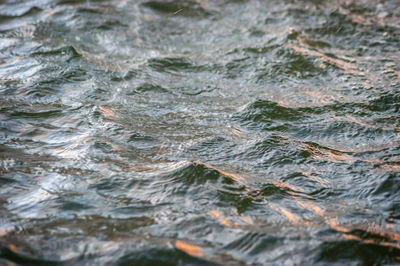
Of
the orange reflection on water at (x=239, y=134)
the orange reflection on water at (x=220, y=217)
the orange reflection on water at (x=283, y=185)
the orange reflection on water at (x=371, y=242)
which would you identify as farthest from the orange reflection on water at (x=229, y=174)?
the orange reflection on water at (x=371, y=242)

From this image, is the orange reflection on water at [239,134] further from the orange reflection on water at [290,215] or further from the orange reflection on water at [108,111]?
the orange reflection on water at [108,111]

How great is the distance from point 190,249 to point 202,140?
46.0 inches

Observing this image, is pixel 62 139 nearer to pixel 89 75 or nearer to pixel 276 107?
pixel 89 75

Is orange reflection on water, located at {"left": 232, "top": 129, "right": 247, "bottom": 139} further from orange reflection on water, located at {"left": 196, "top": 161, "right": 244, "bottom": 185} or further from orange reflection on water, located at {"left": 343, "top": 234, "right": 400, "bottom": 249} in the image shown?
orange reflection on water, located at {"left": 343, "top": 234, "right": 400, "bottom": 249}

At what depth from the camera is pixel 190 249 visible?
1868 millimetres

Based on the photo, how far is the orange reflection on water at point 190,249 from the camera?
72.5 inches

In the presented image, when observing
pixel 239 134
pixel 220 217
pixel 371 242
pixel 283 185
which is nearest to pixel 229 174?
pixel 283 185

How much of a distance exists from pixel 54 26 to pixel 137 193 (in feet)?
12.9

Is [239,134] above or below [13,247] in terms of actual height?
below

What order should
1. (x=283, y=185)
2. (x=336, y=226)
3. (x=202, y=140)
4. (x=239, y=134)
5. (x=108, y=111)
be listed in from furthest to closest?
(x=108, y=111) < (x=239, y=134) < (x=202, y=140) < (x=283, y=185) < (x=336, y=226)

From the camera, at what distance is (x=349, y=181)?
2.45 meters

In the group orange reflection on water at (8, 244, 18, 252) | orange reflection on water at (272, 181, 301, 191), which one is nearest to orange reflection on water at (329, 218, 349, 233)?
orange reflection on water at (272, 181, 301, 191)

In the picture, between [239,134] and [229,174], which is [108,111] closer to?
[239,134]

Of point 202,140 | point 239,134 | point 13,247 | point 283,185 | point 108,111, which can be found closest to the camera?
point 13,247
